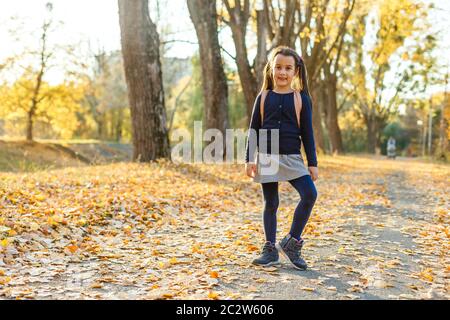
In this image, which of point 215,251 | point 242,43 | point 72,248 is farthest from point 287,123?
point 242,43

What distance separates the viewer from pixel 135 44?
13.1 metres

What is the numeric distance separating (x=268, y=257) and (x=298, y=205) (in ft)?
1.93

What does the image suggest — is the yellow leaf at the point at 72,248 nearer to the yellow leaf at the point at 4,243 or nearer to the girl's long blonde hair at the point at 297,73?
the yellow leaf at the point at 4,243

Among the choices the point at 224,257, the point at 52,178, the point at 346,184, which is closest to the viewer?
the point at 224,257

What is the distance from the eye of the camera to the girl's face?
16.3 feet

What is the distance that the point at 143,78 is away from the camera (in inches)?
525

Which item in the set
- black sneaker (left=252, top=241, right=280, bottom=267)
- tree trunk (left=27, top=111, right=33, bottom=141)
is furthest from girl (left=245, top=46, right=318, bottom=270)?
tree trunk (left=27, top=111, right=33, bottom=141)

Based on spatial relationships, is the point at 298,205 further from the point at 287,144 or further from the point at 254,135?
the point at 254,135

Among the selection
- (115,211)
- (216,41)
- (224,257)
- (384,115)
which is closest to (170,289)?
(224,257)

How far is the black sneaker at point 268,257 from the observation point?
5.16 meters

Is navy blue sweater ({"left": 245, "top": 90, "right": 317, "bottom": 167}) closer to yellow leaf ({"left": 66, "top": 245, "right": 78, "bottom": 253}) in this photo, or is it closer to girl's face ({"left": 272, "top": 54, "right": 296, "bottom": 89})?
girl's face ({"left": 272, "top": 54, "right": 296, "bottom": 89})

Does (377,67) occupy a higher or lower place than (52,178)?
higher

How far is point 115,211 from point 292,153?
3.76 m

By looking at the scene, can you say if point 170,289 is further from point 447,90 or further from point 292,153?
point 447,90
